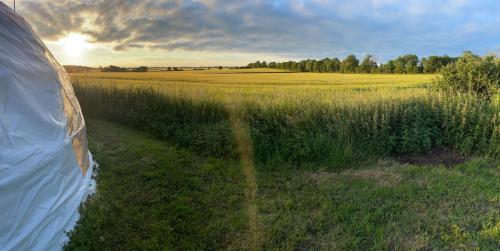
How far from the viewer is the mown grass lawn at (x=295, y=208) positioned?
12.1 ft

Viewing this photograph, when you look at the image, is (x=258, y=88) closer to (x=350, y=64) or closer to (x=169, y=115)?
(x=169, y=115)

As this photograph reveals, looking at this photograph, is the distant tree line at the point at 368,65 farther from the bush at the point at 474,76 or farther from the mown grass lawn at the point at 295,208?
the mown grass lawn at the point at 295,208

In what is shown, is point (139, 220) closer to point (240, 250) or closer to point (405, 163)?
point (240, 250)

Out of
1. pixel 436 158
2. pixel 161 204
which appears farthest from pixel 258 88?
pixel 161 204

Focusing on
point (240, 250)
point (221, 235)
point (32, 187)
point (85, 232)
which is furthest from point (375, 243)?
point (32, 187)

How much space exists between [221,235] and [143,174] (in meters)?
2.52

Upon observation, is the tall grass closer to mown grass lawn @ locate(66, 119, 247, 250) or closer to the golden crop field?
the golden crop field

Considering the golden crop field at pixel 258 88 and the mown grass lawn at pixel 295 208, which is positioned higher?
the golden crop field at pixel 258 88

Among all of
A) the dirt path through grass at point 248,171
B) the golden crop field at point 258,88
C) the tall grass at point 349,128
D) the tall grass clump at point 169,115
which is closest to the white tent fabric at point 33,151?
the dirt path through grass at point 248,171

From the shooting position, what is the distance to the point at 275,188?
5250mm

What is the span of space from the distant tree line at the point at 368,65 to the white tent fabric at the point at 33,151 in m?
44.2

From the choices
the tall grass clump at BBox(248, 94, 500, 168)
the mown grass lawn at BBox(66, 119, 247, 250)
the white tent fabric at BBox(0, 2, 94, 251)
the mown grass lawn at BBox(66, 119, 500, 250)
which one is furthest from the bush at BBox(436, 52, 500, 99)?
the white tent fabric at BBox(0, 2, 94, 251)

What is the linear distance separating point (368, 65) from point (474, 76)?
39.8 metres

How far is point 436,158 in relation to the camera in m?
6.38
